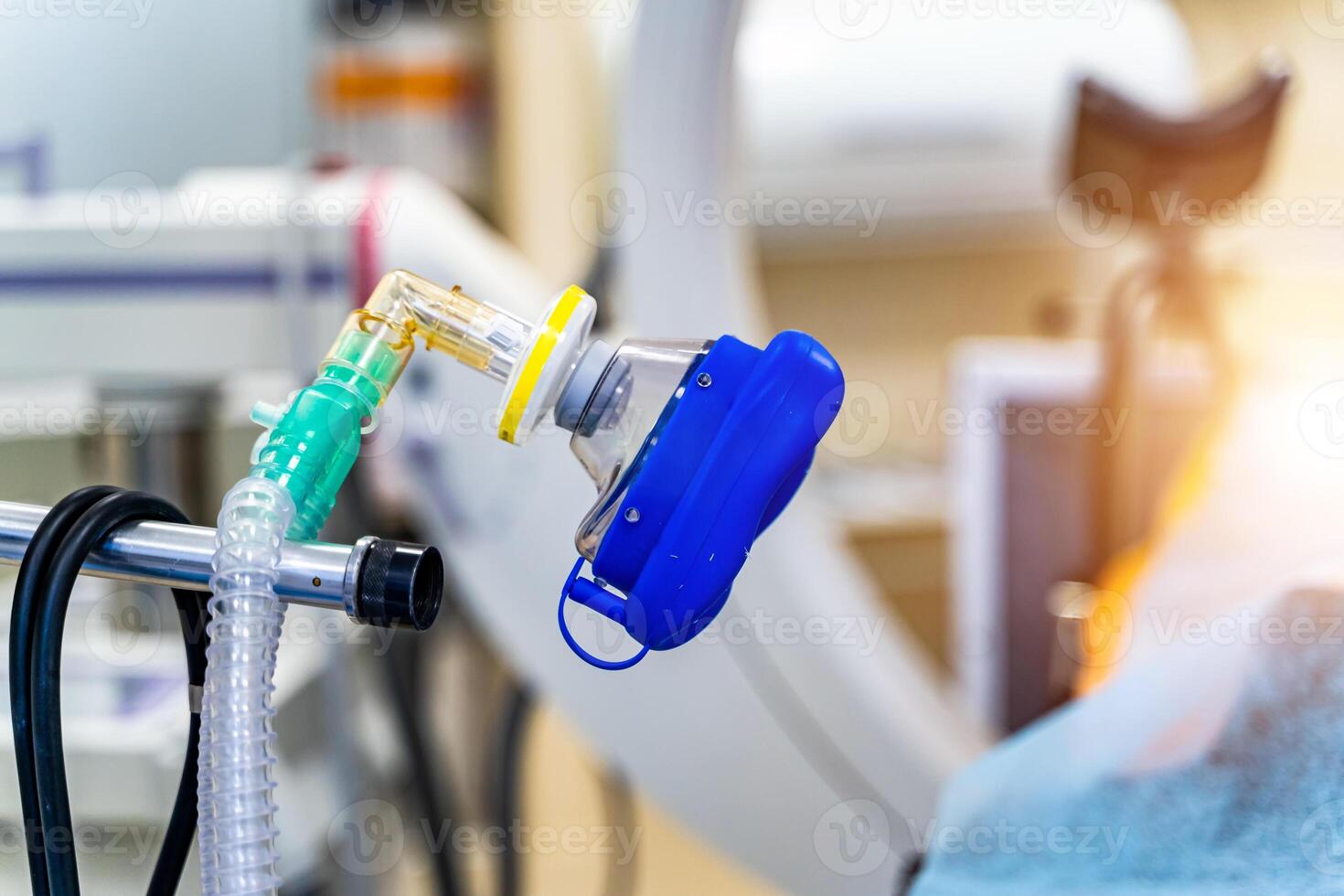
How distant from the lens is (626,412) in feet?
1.11

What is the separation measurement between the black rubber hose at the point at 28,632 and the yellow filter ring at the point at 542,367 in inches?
5.1

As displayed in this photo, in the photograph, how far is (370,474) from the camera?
103cm

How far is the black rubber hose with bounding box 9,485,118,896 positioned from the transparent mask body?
0.15 m

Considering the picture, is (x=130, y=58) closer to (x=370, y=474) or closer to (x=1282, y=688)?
(x=370, y=474)

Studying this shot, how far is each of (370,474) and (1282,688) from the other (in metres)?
0.82

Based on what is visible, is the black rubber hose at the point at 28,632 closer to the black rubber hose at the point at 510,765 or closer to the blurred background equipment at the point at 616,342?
the blurred background equipment at the point at 616,342

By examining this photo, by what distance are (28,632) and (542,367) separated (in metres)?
0.17

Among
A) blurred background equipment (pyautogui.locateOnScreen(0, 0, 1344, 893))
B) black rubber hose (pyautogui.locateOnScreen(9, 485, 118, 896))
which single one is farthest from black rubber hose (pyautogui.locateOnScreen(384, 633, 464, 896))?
black rubber hose (pyautogui.locateOnScreen(9, 485, 118, 896))

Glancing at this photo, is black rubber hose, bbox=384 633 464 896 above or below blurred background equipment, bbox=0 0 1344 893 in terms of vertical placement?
below

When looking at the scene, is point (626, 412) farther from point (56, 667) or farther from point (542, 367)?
point (56, 667)

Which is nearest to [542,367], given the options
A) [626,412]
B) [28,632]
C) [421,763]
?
[626,412]

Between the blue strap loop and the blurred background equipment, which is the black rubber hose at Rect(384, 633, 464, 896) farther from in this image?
the blue strap loop

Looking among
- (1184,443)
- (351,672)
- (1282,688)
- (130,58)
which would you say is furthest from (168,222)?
(1184,443)

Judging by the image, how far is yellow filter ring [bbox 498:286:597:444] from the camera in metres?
0.31
